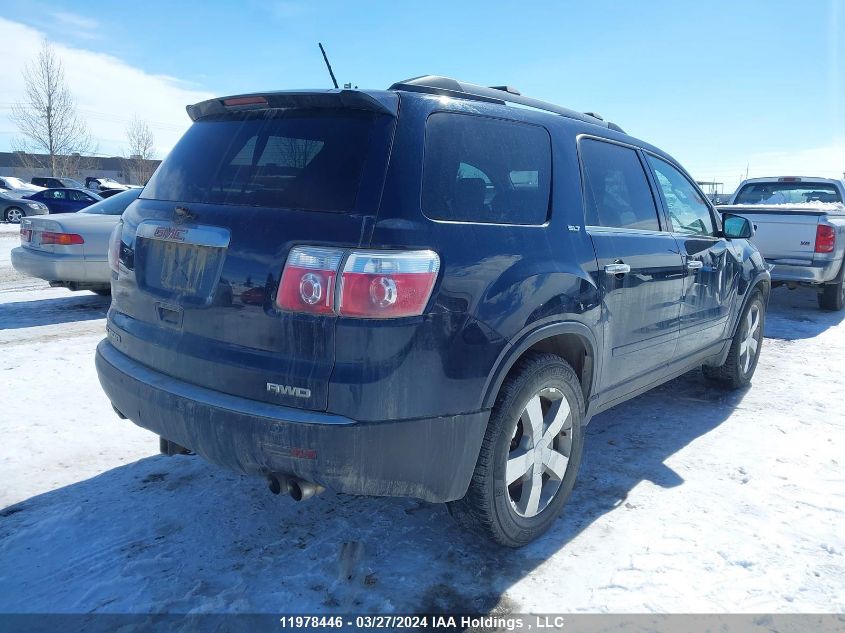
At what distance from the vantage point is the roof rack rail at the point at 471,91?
8.28 feet

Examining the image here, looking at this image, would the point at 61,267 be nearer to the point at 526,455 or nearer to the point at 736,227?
the point at 526,455

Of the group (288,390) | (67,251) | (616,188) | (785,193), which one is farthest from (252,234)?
(785,193)

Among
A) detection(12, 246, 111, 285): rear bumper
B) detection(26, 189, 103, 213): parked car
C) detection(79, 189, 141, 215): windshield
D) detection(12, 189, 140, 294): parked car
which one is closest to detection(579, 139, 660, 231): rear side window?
detection(12, 246, 111, 285): rear bumper

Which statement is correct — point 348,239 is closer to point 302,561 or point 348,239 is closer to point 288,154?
point 288,154

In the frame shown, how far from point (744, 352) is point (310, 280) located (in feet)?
14.0

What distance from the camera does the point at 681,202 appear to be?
163 inches

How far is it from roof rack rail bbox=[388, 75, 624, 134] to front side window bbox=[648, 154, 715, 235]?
1006 mm

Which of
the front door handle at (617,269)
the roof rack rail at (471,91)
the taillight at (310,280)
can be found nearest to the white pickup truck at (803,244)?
the front door handle at (617,269)

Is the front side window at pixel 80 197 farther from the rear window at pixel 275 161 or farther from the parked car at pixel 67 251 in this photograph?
the rear window at pixel 275 161

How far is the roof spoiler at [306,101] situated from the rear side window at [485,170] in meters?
0.21

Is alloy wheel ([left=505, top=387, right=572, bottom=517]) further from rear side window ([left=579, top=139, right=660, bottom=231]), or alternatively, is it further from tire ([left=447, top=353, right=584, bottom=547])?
rear side window ([left=579, top=139, right=660, bottom=231])

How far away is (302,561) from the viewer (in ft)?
8.45

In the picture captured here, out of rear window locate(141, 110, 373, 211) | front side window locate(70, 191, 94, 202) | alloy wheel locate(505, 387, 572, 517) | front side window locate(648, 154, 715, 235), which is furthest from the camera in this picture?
front side window locate(70, 191, 94, 202)

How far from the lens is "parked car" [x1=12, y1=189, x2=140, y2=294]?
6996mm
